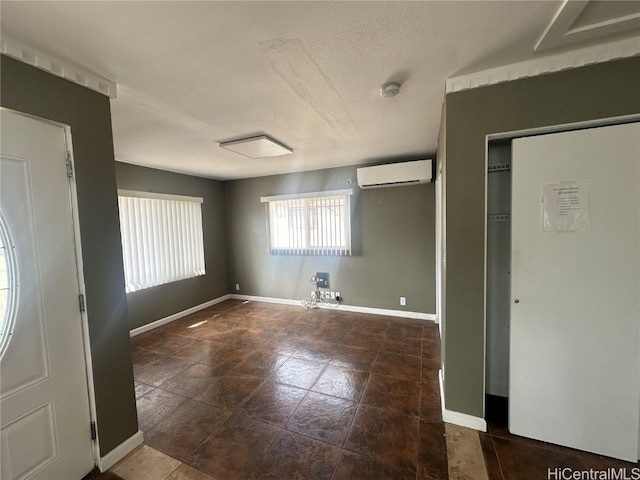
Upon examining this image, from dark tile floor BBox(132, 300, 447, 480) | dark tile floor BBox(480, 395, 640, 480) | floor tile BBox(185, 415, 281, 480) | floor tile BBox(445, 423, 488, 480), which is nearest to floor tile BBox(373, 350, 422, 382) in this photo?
dark tile floor BBox(132, 300, 447, 480)

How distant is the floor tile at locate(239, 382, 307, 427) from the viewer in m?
2.00

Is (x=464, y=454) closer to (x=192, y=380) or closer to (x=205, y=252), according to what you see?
(x=192, y=380)

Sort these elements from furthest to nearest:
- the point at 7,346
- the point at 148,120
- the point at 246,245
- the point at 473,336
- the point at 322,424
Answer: the point at 246,245 → the point at 148,120 → the point at 322,424 → the point at 473,336 → the point at 7,346

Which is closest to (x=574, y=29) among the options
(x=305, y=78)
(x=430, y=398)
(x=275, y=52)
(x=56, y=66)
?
(x=305, y=78)

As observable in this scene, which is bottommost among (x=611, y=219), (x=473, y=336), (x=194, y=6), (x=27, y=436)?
(x=27, y=436)

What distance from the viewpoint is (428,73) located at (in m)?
1.63

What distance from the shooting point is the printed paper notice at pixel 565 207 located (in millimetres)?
1536

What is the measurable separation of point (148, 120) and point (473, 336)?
306 centimetres

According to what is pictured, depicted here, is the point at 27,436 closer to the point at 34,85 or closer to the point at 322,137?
the point at 34,85

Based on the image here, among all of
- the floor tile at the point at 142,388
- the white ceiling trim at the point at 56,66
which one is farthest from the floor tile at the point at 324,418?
the white ceiling trim at the point at 56,66

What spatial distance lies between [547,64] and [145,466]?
136 inches

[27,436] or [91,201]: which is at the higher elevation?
[91,201]

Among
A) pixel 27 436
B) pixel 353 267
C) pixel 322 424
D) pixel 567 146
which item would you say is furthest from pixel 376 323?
pixel 27 436

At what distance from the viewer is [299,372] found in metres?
2.60
